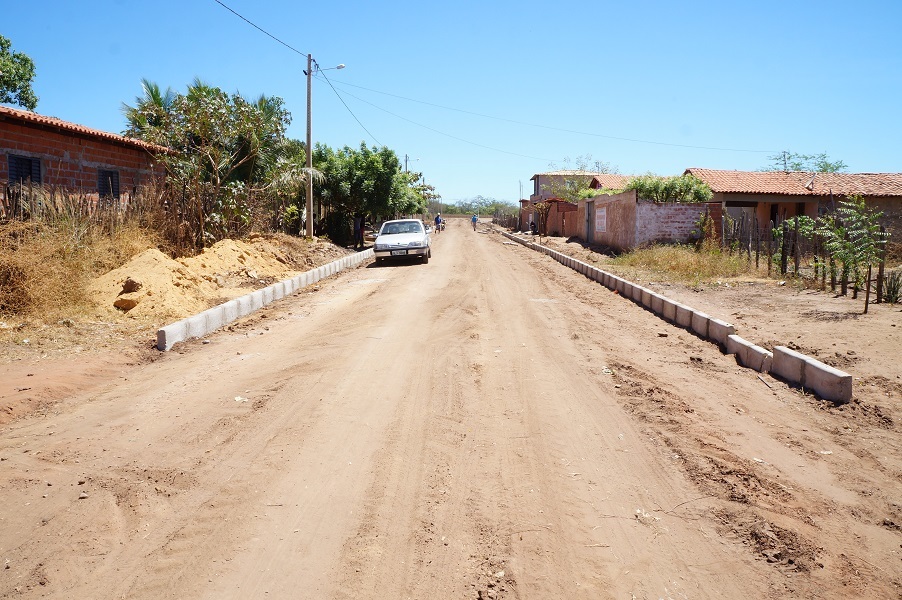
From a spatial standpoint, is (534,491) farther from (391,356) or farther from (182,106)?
(182,106)

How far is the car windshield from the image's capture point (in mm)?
23281

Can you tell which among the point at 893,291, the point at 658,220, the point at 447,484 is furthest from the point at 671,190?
the point at 447,484

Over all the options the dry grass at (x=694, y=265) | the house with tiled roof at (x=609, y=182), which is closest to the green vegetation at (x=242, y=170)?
the dry grass at (x=694, y=265)

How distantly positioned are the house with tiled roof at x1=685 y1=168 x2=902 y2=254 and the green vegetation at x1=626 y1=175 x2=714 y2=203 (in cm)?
692

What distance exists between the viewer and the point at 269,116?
21.7 meters

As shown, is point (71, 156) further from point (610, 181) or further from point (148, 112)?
point (610, 181)

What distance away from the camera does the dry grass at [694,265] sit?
15883mm

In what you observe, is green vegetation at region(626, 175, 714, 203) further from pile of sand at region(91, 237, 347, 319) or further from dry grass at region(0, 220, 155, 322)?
dry grass at region(0, 220, 155, 322)

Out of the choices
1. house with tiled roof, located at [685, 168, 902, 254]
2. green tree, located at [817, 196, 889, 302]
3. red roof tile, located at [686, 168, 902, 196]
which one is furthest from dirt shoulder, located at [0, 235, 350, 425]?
red roof tile, located at [686, 168, 902, 196]

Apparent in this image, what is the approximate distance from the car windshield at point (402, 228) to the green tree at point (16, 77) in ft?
62.3

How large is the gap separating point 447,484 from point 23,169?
14.9 m

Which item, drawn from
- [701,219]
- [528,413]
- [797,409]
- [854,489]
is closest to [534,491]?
[528,413]

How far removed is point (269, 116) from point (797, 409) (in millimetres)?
19596

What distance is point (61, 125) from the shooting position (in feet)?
49.6
